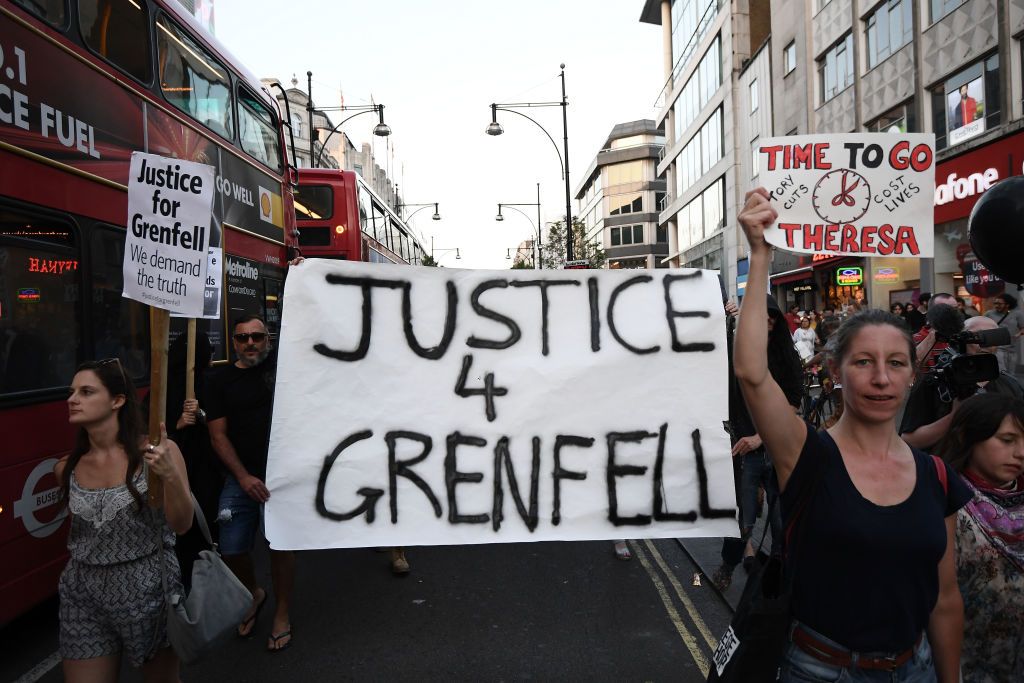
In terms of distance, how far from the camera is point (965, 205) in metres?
16.8

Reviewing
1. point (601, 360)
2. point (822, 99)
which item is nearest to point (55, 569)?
point (601, 360)

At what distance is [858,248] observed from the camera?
2736mm

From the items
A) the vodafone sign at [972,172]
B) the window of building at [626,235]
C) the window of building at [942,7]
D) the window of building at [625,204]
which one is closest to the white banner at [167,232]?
the vodafone sign at [972,172]

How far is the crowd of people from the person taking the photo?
1.96 meters

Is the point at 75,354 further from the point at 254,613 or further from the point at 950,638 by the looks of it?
the point at 950,638

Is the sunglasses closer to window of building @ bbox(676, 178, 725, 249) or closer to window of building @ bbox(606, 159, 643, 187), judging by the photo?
window of building @ bbox(676, 178, 725, 249)

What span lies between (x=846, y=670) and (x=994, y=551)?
822 millimetres

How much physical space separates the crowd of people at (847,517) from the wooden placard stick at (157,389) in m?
0.05

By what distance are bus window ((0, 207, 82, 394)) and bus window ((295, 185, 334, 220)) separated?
846 cm

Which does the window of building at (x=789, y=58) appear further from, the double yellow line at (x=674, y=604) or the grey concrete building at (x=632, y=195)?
the grey concrete building at (x=632, y=195)

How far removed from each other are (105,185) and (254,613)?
2.84 meters

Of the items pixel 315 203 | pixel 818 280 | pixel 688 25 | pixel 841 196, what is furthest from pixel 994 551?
pixel 688 25

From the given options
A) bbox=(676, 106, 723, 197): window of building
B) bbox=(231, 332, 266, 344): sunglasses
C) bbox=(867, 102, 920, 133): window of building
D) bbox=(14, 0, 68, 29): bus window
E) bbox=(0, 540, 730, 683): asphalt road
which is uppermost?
bbox=(676, 106, 723, 197): window of building

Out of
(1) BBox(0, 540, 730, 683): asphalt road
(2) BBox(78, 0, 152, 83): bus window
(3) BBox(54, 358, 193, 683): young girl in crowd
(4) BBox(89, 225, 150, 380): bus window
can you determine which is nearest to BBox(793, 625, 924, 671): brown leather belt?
(1) BBox(0, 540, 730, 683): asphalt road
